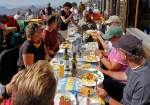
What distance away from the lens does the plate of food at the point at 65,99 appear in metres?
2.87

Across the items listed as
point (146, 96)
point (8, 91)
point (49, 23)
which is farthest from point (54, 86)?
point (49, 23)

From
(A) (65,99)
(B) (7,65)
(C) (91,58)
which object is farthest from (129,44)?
(C) (91,58)

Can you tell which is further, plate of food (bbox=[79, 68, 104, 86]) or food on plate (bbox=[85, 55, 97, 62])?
food on plate (bbox=[85, 55, 97, 62])

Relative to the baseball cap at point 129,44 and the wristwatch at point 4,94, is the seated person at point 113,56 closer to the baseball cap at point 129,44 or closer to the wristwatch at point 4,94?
the baseball cap at point 129,44

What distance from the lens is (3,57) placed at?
3842 mm

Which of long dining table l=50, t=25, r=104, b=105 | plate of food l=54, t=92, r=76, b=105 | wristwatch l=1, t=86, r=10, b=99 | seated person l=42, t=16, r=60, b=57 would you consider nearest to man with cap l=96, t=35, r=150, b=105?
long dining table l=50, t=25, r=104, b=105

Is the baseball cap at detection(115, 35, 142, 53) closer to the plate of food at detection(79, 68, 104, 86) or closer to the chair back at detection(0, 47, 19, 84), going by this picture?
the plate of food at detection(79, 68, 104, 86)

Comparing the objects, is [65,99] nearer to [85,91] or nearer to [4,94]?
[85,91]

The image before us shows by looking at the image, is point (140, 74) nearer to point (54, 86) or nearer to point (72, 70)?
point (72, 70)

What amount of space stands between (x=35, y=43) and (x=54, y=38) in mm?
1782

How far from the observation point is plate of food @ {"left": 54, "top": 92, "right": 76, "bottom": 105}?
9.41 feet

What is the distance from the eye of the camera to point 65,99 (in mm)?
2916

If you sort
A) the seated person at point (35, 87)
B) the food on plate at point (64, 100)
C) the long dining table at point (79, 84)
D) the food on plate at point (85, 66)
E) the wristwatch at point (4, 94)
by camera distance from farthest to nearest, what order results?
the food on plate at point (85, 66) → the long dining table at point (79, 84) → the food on plate at point (64, 100) → the wristwatch at point (4, 94) → the seated person at point (35, 87)

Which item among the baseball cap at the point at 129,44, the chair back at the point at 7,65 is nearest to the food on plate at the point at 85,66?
the chair back at the point at 7,65
